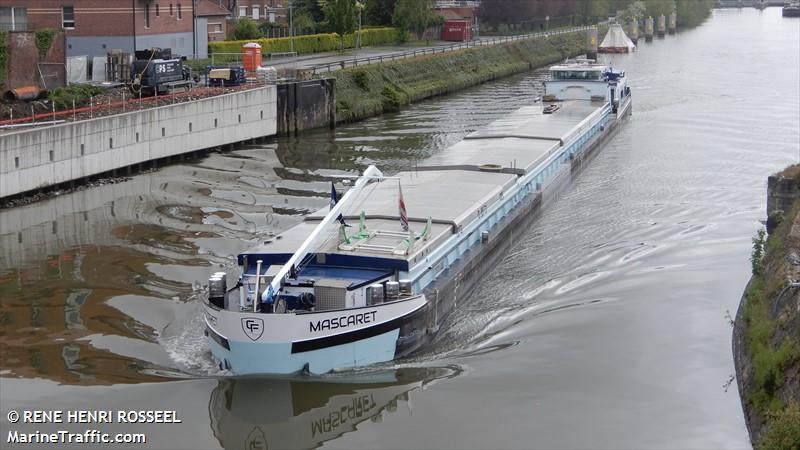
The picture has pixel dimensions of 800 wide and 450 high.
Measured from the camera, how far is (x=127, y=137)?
40188 millimetres

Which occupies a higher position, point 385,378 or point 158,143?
point 158,143

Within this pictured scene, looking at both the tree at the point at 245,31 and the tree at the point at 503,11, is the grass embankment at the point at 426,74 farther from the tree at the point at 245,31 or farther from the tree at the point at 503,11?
the tree at the point at 245,31

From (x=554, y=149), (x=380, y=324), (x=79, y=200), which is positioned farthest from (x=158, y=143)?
(x=380, y=324)

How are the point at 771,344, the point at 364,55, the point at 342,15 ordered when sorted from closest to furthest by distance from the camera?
the point at 771,344 → the point at 342,15 → the point at 364,55

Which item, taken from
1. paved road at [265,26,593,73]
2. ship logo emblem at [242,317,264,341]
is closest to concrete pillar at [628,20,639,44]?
paved road at [265,26,593,73]

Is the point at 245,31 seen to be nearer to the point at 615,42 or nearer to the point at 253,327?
the point at 615,42

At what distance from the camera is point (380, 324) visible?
20859mm

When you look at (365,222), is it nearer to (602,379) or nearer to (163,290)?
(163,290)

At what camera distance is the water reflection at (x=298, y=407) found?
762 inches

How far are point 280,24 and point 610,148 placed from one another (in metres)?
41.4

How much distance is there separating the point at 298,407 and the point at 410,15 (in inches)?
2776

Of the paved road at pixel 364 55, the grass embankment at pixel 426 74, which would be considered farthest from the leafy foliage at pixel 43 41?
the grass embankment at pixel 426 74

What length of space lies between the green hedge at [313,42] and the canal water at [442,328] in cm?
2124

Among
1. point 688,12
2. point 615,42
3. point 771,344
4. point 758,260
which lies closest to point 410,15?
point 615,42
